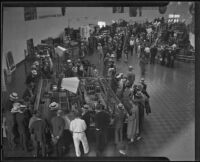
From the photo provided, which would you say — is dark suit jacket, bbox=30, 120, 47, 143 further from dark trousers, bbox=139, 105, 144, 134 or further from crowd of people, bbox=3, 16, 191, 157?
dark trousers, bbox=139, 105, 144, 134

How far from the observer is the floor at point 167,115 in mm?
3857

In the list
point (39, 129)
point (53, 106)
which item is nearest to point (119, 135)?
point (53, 106)

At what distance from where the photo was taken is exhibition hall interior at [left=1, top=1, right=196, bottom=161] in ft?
12.5

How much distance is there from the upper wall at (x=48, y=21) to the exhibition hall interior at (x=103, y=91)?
1.0 inches

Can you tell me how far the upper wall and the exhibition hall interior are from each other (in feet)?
0.08

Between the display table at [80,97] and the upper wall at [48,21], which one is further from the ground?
the upper wall at [48,21]

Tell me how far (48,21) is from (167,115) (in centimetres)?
186

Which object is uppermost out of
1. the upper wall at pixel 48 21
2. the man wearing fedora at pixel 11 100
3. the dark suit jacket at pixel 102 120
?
the upper wall at pixel 48 21

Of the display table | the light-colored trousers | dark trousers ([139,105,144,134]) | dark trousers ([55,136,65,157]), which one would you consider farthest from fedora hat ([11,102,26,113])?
dark trousers ([139,105,144,134])

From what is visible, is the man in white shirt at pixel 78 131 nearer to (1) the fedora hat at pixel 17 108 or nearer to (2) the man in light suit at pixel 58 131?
(2) the man in light suit at pixel 58 131

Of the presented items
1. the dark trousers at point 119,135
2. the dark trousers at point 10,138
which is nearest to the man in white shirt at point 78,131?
the dark trousers at point 119,135

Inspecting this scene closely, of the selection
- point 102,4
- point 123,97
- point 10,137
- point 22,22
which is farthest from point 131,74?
point 10,137

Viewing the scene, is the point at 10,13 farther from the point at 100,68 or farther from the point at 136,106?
the point at 136,106

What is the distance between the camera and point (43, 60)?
3846mm
